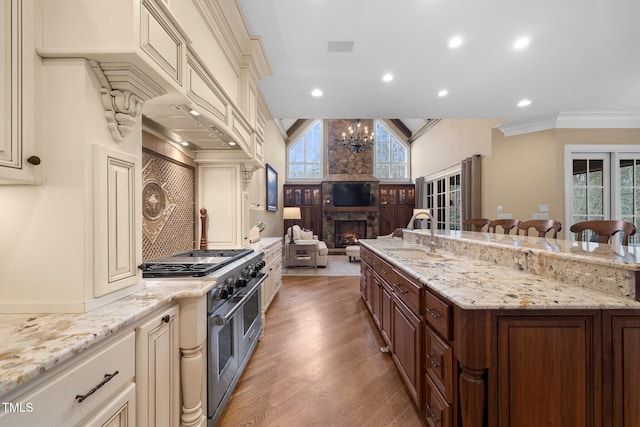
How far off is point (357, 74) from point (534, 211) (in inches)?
163

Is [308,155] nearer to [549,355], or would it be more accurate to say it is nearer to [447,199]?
[447,199]

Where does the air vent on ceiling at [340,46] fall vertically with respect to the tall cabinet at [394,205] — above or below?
above

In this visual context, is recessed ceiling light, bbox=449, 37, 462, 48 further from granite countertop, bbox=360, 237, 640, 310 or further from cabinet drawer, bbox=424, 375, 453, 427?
cabinet drawer, bbox=424, 375, 453, 427

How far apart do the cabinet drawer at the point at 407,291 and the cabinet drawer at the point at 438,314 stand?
0.08 metres

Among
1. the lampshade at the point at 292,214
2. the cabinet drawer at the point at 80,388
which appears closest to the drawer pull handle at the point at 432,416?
the cabinet drawer at the point at 80,388

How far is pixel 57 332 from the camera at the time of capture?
79cm

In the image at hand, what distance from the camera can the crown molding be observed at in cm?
457

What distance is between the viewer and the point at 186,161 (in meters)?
2.30

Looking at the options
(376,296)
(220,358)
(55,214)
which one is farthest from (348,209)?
(55,214)

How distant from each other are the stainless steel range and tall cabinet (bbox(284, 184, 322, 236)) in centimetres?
711

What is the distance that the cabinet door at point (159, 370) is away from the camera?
1012 mm

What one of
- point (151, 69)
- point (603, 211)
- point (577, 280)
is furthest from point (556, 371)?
point (603, 211)

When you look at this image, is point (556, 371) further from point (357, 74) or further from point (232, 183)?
point (357, 74)

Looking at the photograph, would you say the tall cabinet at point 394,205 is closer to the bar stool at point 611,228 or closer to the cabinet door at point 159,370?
the bar stool at point 611,228
